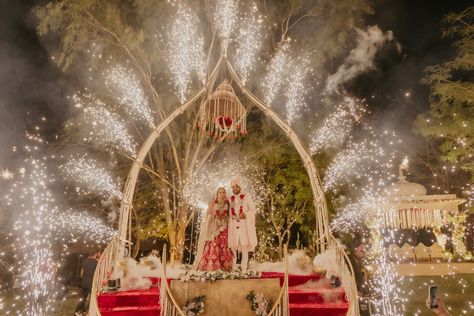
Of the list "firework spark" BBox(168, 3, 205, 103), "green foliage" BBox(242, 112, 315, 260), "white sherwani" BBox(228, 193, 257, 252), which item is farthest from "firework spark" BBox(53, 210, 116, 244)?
"white sherwani" BBox(228, 193, 257, 252)

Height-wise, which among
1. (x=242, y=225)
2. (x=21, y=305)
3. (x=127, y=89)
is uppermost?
(x=127, y=89)

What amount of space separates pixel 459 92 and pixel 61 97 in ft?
47.8

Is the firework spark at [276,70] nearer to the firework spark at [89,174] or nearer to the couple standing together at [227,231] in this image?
the couple standing together at [227,231]

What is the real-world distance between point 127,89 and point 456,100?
1141cm

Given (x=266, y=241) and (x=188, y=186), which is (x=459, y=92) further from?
(x=266, y=241)

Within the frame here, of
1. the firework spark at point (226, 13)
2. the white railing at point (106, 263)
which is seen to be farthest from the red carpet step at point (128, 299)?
the firework spark at point (226, 13)

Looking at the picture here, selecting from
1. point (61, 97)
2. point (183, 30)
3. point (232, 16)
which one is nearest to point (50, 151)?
point (61, 97)

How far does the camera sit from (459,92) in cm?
1143

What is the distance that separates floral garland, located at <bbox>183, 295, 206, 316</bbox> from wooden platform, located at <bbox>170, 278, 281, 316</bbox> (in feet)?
0.26

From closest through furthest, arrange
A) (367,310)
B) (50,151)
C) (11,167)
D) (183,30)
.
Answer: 1. (367,310)
2. (183,30)
3. (50,151)
4. (11,167)

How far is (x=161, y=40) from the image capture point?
1358 centimetres

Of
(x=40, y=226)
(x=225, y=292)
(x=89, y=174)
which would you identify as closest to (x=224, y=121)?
(x=225, y=292)

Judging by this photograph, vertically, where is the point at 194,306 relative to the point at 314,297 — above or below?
below

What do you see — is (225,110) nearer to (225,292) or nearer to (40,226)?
(225,292)
